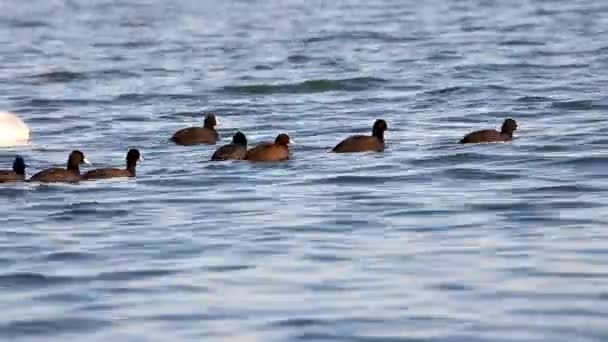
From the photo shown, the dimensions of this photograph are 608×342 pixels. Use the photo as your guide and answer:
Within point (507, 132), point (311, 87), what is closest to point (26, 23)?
point (311, 87)

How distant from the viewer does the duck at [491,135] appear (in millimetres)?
26500

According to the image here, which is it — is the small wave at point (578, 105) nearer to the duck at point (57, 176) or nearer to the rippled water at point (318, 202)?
the rippled water at point (318, 202)

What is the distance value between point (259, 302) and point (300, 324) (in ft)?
2.85

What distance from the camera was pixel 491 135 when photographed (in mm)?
26562

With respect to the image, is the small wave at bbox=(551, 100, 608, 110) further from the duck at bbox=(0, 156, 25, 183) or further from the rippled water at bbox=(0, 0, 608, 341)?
the duck at bbox=(0, 156, 25, 183)

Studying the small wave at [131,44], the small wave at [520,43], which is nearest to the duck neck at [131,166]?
the small wave at [520,43]

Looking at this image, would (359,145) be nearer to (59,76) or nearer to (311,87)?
(311,87)

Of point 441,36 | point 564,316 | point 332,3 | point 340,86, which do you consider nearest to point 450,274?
point 564,316

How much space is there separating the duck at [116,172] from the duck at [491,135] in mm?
5019

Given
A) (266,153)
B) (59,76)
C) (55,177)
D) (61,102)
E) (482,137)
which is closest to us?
(55,177)

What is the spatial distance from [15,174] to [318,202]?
414 centimetres

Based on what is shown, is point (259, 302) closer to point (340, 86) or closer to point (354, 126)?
point (354, 126)

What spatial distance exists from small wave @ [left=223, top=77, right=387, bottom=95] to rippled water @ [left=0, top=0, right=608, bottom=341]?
0.29ft

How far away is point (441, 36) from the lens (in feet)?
161
